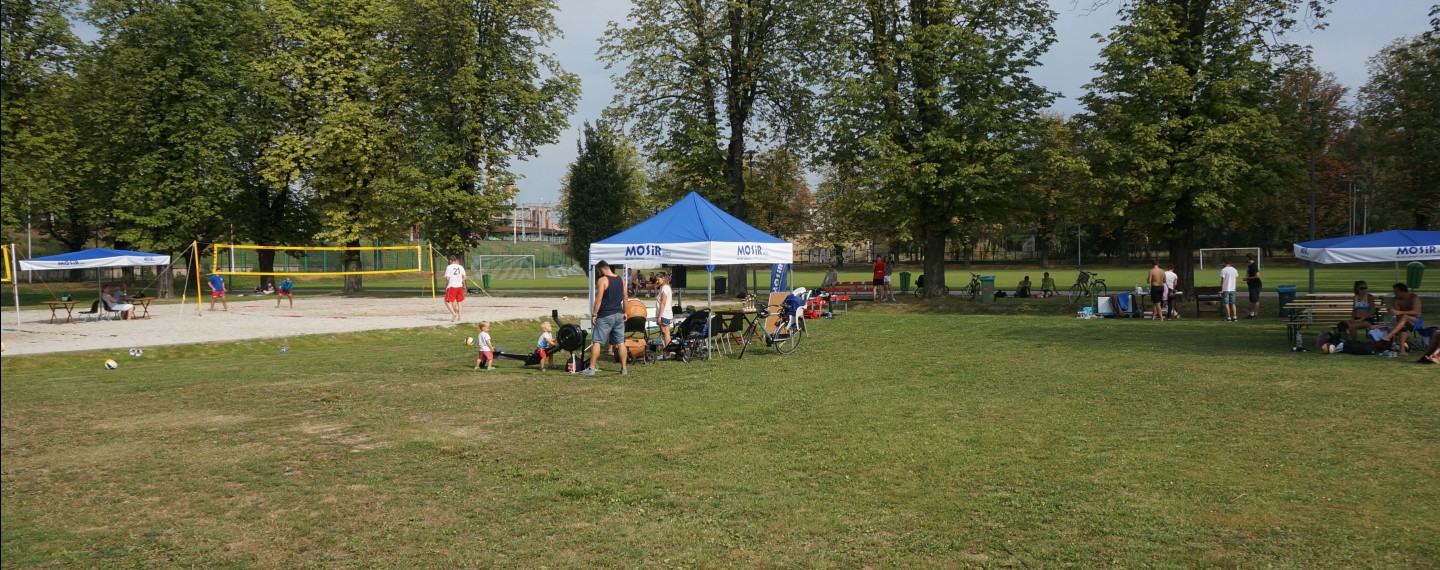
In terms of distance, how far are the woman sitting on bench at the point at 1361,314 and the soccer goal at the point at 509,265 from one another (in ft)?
193

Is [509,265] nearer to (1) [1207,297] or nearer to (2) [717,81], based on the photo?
(2) [717,81]

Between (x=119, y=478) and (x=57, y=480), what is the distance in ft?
1.28

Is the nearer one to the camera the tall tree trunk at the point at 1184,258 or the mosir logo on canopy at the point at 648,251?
the mosir logo on canopy at the point at 648,251

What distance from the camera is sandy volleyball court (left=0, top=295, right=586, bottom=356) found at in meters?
17.7

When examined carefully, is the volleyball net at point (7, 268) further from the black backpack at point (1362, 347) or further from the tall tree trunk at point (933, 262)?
the tall tree trunk at point (933, 262)

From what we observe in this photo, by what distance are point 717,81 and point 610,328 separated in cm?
2337

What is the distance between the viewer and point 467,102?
35594mm

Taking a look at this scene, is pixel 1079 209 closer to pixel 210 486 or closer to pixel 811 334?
pixel 811 334

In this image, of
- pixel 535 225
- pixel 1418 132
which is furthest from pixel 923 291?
pixel 535 225

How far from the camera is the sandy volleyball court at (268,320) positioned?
17.7m

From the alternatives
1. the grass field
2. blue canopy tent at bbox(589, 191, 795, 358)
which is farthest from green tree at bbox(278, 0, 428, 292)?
the grass field

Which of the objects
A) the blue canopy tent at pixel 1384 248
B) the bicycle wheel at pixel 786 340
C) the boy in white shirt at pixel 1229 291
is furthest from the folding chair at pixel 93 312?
the blue canopy tent at pixel 1384 248

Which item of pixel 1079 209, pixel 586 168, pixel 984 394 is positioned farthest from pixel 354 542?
pixel 586 168

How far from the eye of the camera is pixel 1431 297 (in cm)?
2688
